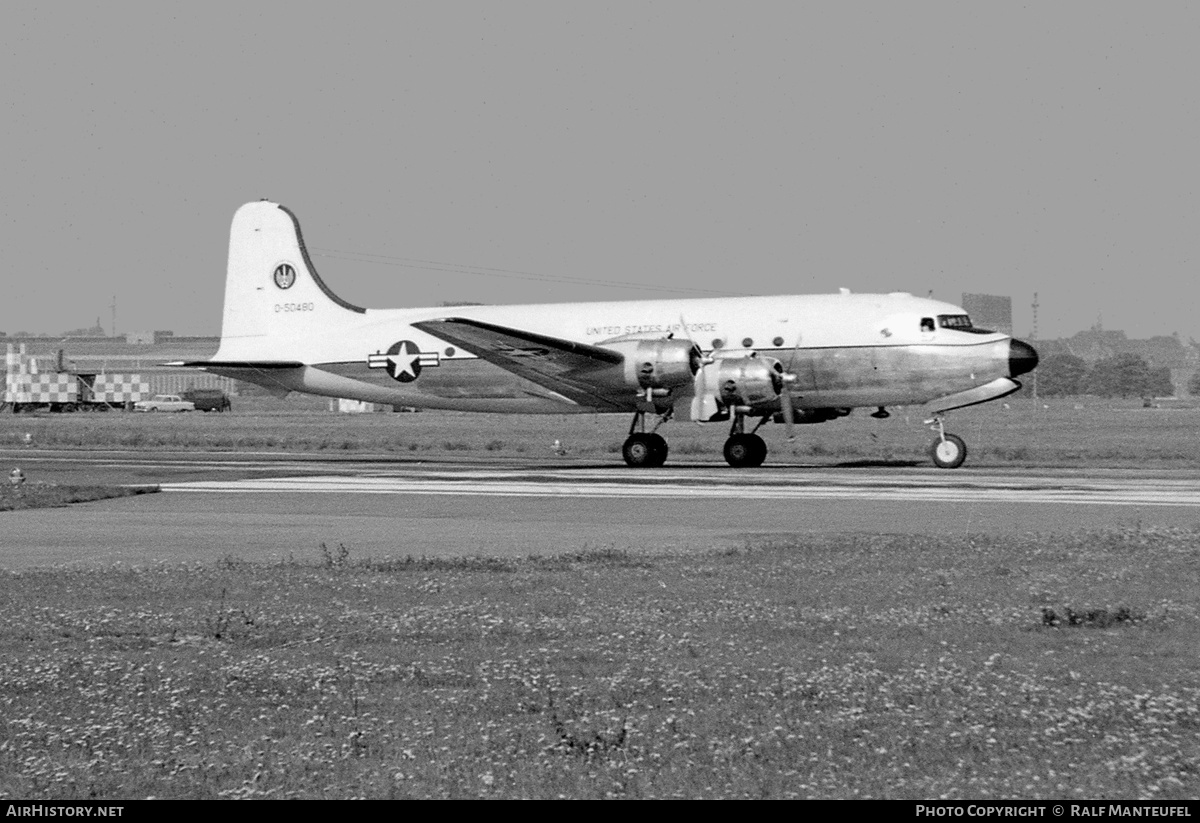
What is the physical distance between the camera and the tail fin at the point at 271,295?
41.4 metres

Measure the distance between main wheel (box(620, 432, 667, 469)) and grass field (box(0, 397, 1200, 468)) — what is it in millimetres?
5140

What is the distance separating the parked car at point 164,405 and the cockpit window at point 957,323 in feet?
291

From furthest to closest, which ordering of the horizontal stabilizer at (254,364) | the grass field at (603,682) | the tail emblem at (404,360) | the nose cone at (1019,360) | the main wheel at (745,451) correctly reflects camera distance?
1. the horizontal stabilizer at (254,364)
2. the tail emblem at (404,360)
3. the main wheel at (745,451)
4. the nose cone at (1019,360)
5. the grass field at (603,682)

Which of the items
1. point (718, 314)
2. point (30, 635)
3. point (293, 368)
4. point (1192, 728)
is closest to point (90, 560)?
point (30, 635)

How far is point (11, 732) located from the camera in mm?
7734

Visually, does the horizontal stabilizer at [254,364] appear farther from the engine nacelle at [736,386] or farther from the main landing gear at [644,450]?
the engine nacelle at [736,386]

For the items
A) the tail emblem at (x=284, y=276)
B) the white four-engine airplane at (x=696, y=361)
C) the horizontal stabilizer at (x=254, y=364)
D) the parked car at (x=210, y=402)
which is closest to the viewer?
the white four-engine airplane at (x=696, y=361)

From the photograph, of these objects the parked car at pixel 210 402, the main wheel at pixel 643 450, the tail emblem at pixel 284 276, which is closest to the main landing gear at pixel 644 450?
the main wheel at pixel 643 450

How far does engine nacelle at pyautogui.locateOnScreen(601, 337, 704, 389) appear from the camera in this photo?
33750 millimetres

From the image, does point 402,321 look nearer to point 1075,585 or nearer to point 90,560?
point 90,560

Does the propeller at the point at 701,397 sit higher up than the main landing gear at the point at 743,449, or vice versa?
the propeller at the point at 701,397

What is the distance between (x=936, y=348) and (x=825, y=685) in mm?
25524

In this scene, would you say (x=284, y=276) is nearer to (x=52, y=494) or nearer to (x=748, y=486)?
(x=52, y=494)

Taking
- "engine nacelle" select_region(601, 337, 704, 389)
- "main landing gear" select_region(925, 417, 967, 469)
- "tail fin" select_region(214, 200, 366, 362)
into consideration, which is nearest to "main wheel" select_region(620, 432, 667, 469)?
"engine nacelle" select_region(601, 337, 704, 389)
